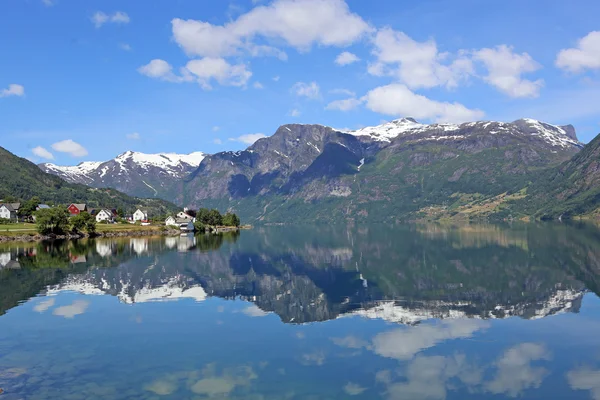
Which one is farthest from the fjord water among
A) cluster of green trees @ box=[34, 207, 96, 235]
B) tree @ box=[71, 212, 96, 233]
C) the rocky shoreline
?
tree @ box=[71, 212, 96, 233]

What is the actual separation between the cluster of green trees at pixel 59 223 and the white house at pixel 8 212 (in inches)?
1776

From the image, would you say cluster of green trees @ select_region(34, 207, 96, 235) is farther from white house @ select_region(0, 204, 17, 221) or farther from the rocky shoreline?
white house @ select_region(0, 204, 17, 221)

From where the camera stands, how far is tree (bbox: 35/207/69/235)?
14535 cm

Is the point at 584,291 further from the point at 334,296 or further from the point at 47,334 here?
the point at 47,334

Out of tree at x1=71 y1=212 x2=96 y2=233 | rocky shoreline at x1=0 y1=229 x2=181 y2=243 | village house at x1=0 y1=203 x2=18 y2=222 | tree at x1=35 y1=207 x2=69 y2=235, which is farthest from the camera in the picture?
village house at x1=0 y1=203 x2=18 y2=222

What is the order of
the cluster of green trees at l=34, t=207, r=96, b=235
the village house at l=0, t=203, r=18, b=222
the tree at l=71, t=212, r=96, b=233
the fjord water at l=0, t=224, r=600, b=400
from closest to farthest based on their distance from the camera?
Result: the fjord water at l=0, t=224, r=600, b=400
the cluster of green trees at l=34, t=207, r=96, b=235
the tree at l=71, t=212, r=96, b=233
the village house at l=0, t=203, r=18, b=222

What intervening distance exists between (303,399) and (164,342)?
1343cm

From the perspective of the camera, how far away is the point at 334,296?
48844mm

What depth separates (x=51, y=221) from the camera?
146750 millimetres

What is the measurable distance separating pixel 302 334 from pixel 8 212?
19702 centimetres

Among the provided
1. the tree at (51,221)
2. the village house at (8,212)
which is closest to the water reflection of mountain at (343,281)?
the tree at (51,221)

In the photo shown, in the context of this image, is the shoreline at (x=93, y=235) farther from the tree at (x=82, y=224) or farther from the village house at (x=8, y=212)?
the village house at (x=8, y=212)

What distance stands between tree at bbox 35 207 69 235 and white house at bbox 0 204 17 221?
51.7 meters

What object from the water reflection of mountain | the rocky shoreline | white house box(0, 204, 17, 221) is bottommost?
the water reflection of mountain
